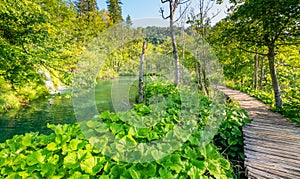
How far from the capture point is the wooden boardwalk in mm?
2104

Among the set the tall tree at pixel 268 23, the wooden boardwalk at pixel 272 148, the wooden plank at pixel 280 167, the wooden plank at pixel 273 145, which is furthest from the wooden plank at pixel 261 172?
the tall tree at pixel 268 23

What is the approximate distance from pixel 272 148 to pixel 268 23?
10.7 ft

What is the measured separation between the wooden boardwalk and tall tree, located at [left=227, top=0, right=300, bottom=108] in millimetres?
1854

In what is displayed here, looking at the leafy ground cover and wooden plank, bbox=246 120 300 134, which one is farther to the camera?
wooden plank, bbox=246 120 300 134

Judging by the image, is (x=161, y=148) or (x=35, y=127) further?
(x=35, y=127)

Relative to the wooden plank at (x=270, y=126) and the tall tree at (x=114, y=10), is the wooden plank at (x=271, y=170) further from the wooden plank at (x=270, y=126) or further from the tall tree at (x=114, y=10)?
the tall tree at (x=114, y=10)

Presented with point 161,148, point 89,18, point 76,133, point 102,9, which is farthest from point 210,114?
point 102,9

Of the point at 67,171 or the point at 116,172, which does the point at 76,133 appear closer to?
the point at 67,171

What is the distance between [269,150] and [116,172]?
2482mm

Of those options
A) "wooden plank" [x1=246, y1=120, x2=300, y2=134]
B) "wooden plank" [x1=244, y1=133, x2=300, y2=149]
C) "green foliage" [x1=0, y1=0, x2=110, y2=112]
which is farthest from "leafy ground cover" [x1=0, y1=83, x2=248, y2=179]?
"green foliage" [x1=0, y1=0, x2=110, y2=112]

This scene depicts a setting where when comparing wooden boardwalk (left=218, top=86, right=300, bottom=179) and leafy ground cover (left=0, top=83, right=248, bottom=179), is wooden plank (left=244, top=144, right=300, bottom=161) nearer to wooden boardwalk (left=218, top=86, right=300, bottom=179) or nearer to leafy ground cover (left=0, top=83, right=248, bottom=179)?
wooden boardwalk (left=218, top=86, right=300, bottom=179)

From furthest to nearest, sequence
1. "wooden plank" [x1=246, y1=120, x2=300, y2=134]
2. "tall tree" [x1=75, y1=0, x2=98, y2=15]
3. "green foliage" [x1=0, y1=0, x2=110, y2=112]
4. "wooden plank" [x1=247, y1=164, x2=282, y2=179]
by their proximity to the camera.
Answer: "tall tree" [x1=75, y1=0, x2=98, y2=15] < "green foliage" [x1=0, y1=0, x2=110, y2=112] < "wooden plank" [x1=246, y1=120, x2=300, y2=134] < "wooden plank" [x1=247, y1=164, x2=282, y2=179]

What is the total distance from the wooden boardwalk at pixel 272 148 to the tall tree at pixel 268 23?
185 centimetres

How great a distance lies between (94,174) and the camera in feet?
3.82
